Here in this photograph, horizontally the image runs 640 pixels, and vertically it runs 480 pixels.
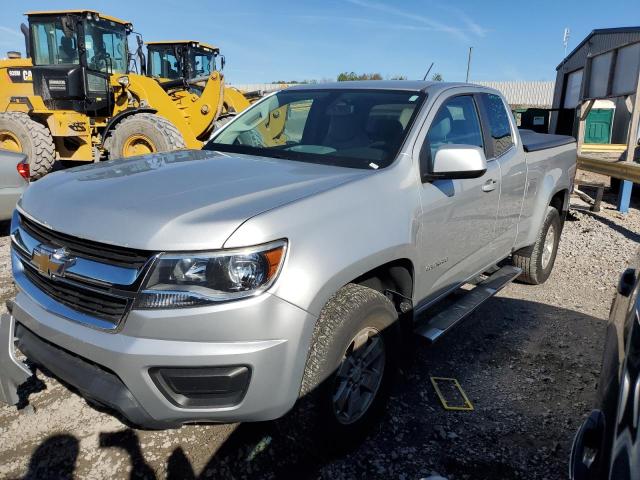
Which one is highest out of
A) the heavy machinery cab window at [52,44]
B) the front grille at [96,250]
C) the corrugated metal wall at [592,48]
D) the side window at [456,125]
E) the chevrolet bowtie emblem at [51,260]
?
Answer: the corrugated metal wall at [592,48]

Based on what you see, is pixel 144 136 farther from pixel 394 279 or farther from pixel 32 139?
pixel 394 279

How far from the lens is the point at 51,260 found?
2.18 meters

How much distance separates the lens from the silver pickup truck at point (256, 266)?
193 cm

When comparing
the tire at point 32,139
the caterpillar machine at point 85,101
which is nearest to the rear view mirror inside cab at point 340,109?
the caterpillar machine at point 85,101

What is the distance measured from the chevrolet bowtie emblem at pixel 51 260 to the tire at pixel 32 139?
26.3 ft

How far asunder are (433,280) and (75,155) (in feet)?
30.4

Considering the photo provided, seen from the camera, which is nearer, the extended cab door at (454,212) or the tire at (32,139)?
the extended cab door at (454,212)

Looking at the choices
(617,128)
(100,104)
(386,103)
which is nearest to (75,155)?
(100,104)

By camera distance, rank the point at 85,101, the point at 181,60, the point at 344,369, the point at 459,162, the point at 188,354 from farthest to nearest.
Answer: the point at 181,60
the point at 85,101
the point at 459,162
the point at 344,369
the point at 188,354

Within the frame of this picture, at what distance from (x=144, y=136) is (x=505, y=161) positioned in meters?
7.07

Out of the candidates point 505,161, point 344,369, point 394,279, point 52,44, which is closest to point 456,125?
point 505,161

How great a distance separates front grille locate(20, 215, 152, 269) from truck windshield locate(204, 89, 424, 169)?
1330 millimetres

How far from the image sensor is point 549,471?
8.44ft

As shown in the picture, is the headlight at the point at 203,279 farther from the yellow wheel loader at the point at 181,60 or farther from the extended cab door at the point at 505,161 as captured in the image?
the yellow wheel loader at the point at 181,60
